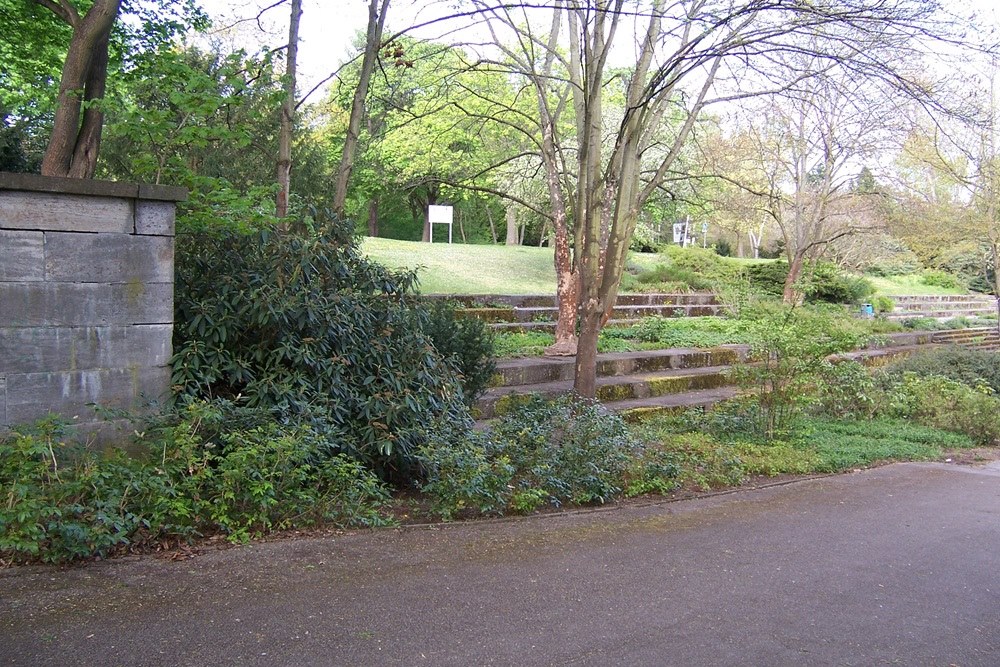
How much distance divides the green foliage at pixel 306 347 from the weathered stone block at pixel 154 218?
24.1 inches

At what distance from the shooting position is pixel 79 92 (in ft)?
22.5

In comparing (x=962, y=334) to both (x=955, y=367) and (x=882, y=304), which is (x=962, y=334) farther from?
(x=955, y=367)

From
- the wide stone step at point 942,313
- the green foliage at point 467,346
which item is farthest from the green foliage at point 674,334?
the wide stone step at point 942,313

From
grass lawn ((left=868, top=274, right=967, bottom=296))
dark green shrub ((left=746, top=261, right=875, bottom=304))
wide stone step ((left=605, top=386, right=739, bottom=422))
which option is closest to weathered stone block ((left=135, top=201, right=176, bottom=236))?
wide stone step ((left=605, top=386, right=739, bottom=422))

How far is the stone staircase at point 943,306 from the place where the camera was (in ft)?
99.7

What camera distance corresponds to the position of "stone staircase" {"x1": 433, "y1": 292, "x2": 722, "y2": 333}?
52.9 ft

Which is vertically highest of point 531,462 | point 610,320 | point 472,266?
point 472,266

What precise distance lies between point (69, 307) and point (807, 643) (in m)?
4.88

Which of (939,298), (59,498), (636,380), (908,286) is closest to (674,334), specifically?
(636,380)

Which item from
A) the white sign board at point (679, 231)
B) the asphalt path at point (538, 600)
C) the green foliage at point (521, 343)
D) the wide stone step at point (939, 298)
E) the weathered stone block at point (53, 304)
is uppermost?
the white sign board at point (679, 231)

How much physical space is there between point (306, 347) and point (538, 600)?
283 centimetres

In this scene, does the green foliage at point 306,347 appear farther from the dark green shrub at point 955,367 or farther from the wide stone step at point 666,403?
the dark green shrub at point 955,367

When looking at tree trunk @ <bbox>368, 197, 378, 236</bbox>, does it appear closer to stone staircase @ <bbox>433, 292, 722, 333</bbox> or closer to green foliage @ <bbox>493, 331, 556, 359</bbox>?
stone staircase @ <bbox>433, 292, 722, 333</bbox>

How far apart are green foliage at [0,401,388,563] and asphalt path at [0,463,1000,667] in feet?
0.67
